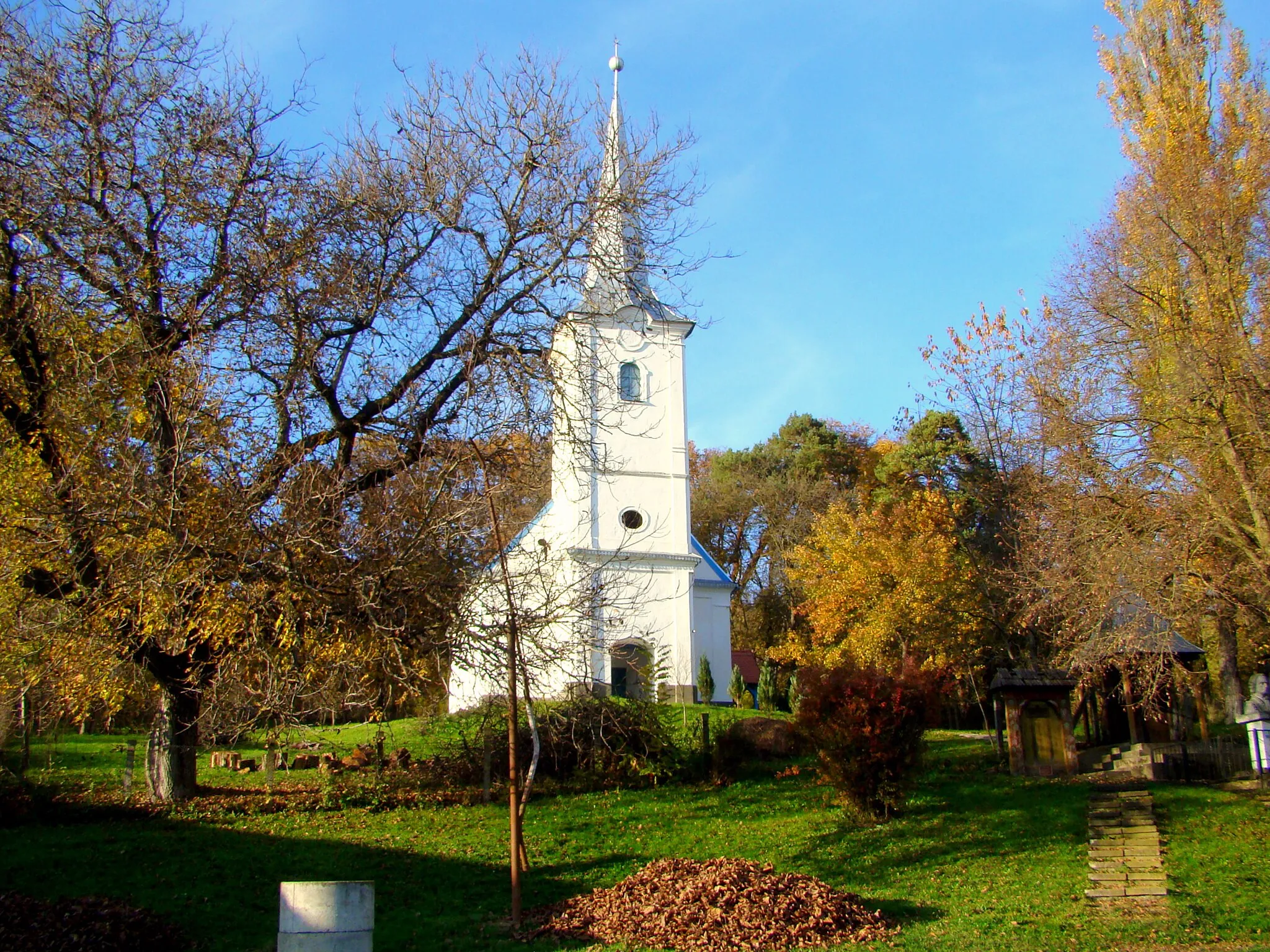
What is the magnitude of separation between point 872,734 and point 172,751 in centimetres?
1003

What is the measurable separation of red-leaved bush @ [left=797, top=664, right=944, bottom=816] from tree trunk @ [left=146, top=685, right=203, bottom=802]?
914 cm

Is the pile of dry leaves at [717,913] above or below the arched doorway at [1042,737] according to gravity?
below

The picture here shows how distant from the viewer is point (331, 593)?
10.3 m

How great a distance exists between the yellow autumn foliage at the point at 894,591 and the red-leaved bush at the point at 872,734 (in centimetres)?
800

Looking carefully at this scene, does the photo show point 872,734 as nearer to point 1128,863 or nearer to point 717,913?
point 1128,863

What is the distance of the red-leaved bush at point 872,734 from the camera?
15.2 meters

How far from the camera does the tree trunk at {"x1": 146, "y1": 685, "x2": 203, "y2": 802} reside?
13.8m

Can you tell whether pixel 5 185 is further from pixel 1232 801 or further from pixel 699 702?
pixel 699 702

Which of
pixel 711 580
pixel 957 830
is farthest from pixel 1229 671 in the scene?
pixel 711 580

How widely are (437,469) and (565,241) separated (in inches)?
126

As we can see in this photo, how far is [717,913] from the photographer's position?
9.70m

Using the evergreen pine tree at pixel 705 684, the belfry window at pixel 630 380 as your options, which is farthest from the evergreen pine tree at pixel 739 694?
the belfry window at pixel 630 380

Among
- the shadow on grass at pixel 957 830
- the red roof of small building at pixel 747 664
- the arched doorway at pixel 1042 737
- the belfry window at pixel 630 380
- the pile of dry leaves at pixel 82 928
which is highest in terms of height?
the belfry window at pixel 630 380

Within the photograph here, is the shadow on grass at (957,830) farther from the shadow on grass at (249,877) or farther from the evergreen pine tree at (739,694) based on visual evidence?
the evergreen pine tree at (739,694)
